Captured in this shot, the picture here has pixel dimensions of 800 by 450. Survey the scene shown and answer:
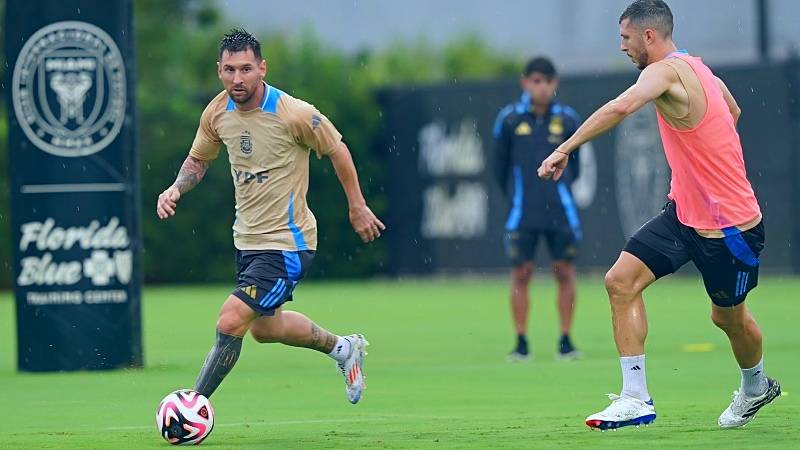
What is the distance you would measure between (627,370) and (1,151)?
2036 cm

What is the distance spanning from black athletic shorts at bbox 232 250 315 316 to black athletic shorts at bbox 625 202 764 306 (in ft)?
6.12

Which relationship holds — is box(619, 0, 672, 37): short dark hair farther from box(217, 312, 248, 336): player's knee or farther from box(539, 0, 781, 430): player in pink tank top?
box(217, 312, 248, 336): player's knee

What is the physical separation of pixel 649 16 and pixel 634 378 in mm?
1896

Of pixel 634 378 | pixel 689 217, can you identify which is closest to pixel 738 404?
pixel 634 378

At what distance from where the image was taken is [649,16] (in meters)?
9.13

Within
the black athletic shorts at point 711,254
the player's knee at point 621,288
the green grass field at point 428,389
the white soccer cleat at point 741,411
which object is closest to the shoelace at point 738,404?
the white soccer cleat at point 741,411

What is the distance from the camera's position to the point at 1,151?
27.9m

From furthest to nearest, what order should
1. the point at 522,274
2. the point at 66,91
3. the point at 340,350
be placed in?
1. the point at 522,274
2. the point at 66,91
3. the point at 340,350

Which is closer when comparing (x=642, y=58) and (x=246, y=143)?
(x=642, y=58)

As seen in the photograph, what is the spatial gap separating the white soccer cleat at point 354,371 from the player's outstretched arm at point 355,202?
3.22 feet

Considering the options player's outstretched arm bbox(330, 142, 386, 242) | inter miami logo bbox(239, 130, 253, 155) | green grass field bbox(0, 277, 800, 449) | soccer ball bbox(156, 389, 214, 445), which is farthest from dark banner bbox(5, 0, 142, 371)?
soccer ball bbox(156, 389, 214, 445)

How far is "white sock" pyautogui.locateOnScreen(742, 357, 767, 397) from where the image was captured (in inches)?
368

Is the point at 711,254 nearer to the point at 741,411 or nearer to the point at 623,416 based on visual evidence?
the point at 741,411

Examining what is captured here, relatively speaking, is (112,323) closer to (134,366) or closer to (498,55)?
(134,366)
